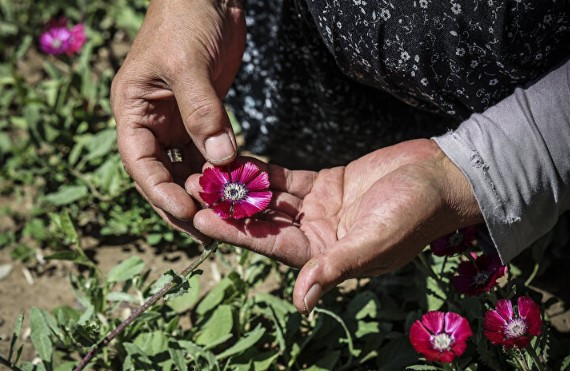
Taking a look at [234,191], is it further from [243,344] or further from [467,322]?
[467,322]

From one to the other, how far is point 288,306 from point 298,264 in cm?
41

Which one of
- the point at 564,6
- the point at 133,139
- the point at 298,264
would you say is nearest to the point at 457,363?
the point at 298,264

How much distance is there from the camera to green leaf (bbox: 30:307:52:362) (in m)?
1.70

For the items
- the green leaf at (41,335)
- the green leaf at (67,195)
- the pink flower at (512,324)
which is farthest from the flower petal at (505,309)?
the green leaf at (67,195)

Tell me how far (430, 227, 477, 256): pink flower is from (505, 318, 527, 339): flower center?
0.25m

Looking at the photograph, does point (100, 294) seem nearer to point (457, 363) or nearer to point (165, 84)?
point (165, 84)

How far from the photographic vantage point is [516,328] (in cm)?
133

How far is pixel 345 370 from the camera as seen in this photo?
1754 mm

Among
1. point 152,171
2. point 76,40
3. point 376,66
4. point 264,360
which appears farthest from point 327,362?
point 76,40

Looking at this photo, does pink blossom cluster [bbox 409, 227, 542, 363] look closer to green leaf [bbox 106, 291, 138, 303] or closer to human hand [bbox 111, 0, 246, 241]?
human hand [bbox 111, 0, 246, 241]

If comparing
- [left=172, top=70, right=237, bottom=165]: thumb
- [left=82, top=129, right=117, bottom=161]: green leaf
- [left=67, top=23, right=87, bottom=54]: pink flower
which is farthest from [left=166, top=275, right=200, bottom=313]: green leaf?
[left=67, top=23, right=87, bottom=54]: pink flower

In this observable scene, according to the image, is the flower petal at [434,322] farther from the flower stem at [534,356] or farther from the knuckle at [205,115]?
the knuckle at [205,115]

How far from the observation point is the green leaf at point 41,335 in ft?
5.56

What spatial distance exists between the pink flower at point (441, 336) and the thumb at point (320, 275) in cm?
24
